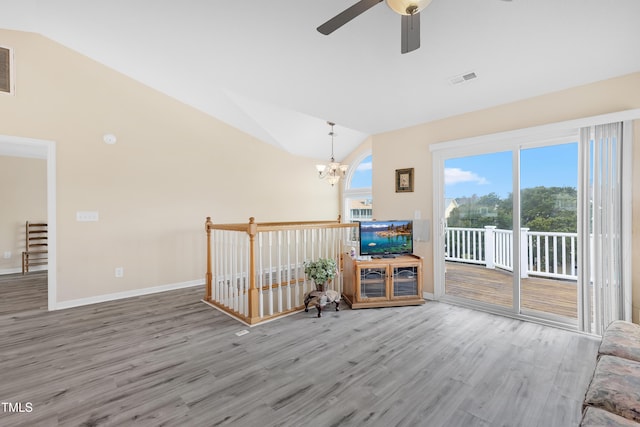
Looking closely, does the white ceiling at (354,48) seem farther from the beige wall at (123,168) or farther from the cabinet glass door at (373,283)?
the cabinet glass door at (373,283)

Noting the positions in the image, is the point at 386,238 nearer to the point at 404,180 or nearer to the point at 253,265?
the point at 404,180

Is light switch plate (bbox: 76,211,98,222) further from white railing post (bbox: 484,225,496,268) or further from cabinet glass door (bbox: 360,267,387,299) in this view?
white railing post (bbox: 484,225,496,268)

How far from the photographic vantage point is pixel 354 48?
2562 millimetres

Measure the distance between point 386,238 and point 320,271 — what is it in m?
1.03

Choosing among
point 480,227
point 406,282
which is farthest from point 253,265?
point 480,227

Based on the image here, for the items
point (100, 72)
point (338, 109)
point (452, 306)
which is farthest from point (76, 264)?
point (452, 306)

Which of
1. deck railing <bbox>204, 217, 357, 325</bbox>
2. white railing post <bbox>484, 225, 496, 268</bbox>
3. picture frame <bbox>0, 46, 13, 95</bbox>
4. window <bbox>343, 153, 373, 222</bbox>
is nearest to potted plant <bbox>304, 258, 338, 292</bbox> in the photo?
deck railing <bbox>204, 217, 357, 325</bbox>

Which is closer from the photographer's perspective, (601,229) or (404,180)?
(601,229)

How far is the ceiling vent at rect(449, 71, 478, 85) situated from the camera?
2.80 metres

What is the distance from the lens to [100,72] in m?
3.90

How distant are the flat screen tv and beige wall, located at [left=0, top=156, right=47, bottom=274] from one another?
6825mm

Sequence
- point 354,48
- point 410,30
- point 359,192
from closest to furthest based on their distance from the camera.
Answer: point 410,30
point 354,48
point 359,192

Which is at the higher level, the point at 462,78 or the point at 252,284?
the point at 462,78

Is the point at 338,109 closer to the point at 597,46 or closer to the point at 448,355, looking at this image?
the point at 597,46
